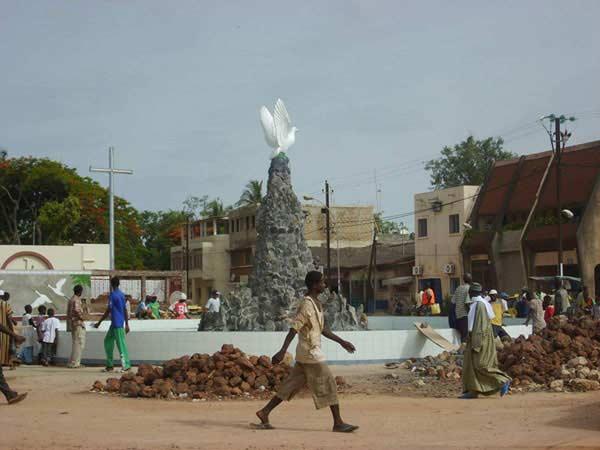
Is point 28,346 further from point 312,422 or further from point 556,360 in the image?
point 556,360

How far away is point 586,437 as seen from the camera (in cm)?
912

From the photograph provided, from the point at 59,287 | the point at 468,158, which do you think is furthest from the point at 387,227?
the point at 59,287

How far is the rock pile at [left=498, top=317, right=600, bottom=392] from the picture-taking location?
46.1 ft

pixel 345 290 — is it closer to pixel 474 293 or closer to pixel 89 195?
pixel 89 195

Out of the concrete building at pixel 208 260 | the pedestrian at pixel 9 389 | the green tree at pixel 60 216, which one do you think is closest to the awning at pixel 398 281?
the concrete building at pixel 208 260

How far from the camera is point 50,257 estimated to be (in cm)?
4634

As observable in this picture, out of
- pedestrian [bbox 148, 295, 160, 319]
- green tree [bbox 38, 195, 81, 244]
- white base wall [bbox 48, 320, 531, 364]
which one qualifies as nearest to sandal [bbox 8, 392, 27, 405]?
white base wall [bbox 48, 320, 531, 364]

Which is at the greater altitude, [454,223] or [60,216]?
[60,216]

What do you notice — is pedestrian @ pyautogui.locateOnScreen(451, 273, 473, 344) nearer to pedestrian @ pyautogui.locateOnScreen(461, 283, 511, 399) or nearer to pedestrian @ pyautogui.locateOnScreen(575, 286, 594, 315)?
pedestrian @ pyautogui.locateOnScreen(461, 283, 511, 399)

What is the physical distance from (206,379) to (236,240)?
2250 inches

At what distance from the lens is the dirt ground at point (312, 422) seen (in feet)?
29.5

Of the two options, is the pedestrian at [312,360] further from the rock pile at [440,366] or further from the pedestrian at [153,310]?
the pedestrian at [153,310]

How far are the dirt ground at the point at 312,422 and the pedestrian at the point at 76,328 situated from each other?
3.78 metres

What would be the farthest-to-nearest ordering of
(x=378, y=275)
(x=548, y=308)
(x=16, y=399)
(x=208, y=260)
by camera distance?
1. (x=208, y=260)
2. (x=378, y=275)
3. (x=548, y=308)
4. (x=16, y=399)
